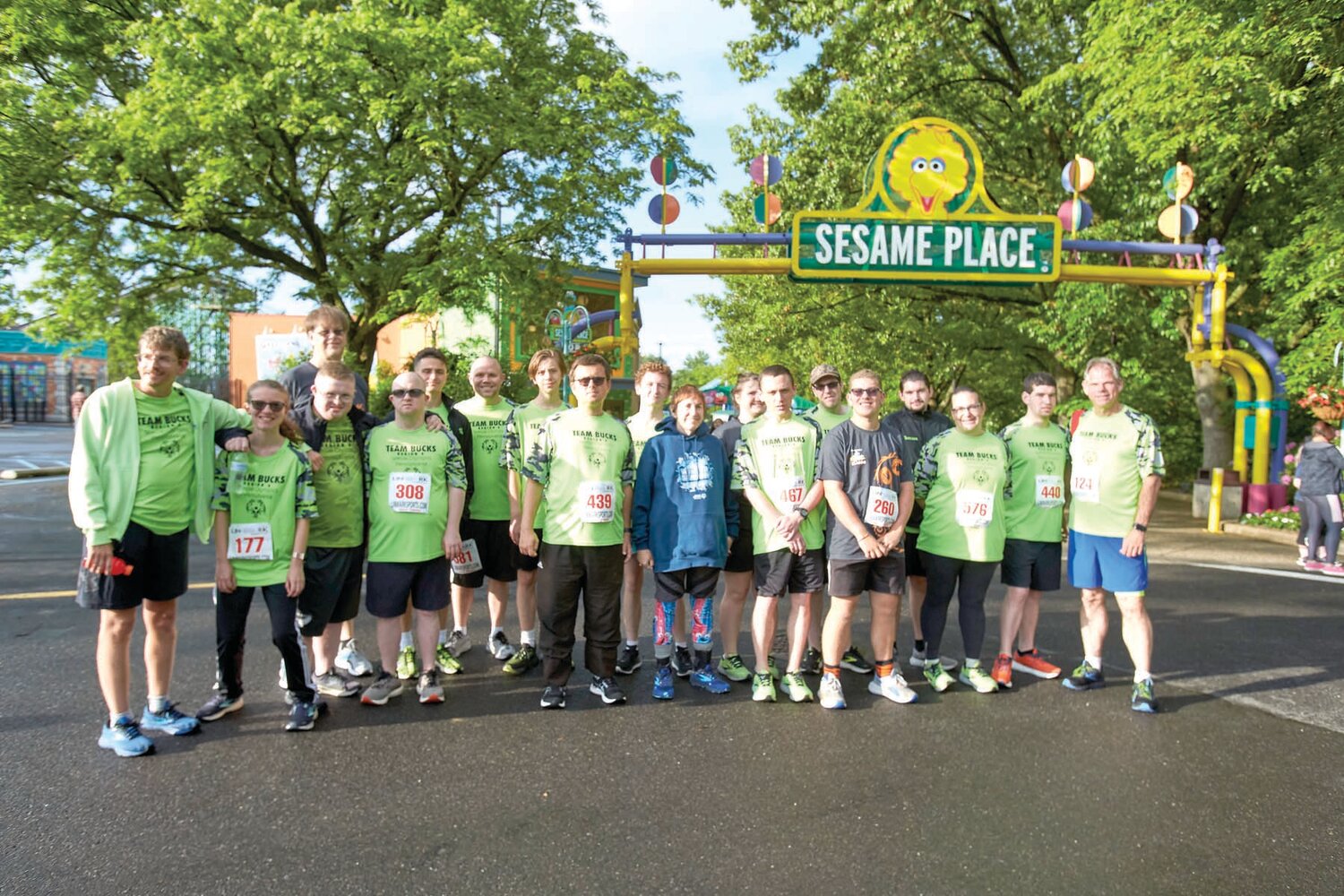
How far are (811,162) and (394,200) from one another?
301 inches

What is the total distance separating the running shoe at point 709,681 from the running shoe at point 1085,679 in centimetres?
193

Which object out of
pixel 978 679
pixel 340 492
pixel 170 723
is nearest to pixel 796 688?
pixel 978 679

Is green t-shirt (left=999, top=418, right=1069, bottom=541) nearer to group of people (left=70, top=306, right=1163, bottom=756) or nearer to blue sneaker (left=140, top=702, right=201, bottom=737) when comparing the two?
group of people (left=70, top=306, right=1163, bottom=756)

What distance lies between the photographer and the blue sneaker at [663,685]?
4.38 meters

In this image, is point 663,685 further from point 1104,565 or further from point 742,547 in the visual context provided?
point 1104,565

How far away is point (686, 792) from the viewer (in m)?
3.30

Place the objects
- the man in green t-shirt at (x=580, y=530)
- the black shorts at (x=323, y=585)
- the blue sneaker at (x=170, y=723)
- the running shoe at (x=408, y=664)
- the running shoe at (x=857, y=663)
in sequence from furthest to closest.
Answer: the running shoe at (x=857, y=663), the running shoe at (x=408, y=664), the man in green t-shirt at (x=580, y=530), the black shorts at (x=323, y=585), the blue sneaker at (x=170, y=723)

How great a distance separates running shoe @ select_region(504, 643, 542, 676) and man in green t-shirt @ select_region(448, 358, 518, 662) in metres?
0.20

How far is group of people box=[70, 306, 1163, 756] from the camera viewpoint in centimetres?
386

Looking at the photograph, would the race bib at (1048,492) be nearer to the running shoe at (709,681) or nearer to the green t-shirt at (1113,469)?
the green t-shirt at (1113,469)

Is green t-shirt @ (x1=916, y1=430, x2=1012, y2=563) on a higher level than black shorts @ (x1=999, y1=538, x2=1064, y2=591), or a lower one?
higher

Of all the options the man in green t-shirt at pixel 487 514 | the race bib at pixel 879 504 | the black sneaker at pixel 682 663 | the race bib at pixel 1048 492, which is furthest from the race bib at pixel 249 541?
the race bib at pixel 1048 492

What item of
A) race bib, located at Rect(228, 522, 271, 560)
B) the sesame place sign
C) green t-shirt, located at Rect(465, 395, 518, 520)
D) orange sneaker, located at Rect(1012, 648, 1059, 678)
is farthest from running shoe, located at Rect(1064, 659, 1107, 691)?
the sesame place sign

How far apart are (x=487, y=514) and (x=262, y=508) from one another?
53.8 inches
